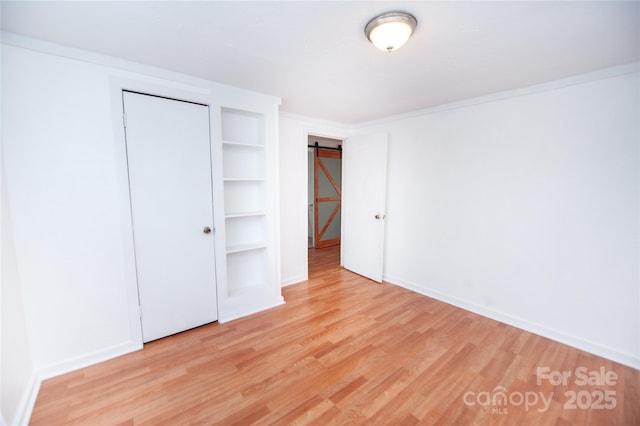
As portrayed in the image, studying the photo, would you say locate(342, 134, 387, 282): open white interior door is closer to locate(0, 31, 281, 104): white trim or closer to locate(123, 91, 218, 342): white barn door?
locate(0, 31, 281, 104): white trim

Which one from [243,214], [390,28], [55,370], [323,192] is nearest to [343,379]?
[243,214]

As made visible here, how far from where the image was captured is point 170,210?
2.31m

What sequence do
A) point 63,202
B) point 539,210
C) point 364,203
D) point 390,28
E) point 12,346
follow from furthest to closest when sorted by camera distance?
point 364,203
point 539,210
point 63,202
point 12,346
point 390,28

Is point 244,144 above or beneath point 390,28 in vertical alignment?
beneath

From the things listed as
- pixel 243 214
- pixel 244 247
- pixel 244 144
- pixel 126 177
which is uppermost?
pixel 244 144

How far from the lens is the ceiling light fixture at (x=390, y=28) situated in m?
1.40

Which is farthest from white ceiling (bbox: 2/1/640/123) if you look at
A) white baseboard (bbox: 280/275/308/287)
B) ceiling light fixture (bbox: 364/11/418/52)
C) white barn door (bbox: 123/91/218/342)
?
white baseboard (bbox: 280/275/308/287)

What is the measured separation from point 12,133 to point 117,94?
2.21 ft

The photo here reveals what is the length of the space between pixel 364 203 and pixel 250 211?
1.76 meters

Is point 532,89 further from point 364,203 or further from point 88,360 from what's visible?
point 88,360

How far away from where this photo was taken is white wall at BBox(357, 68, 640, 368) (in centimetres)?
206

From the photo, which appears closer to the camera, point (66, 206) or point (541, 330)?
point (66, 206)

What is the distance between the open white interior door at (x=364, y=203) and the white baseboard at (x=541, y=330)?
76cm

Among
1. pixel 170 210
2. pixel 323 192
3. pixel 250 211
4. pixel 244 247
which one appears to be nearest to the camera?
pixel 170 210
